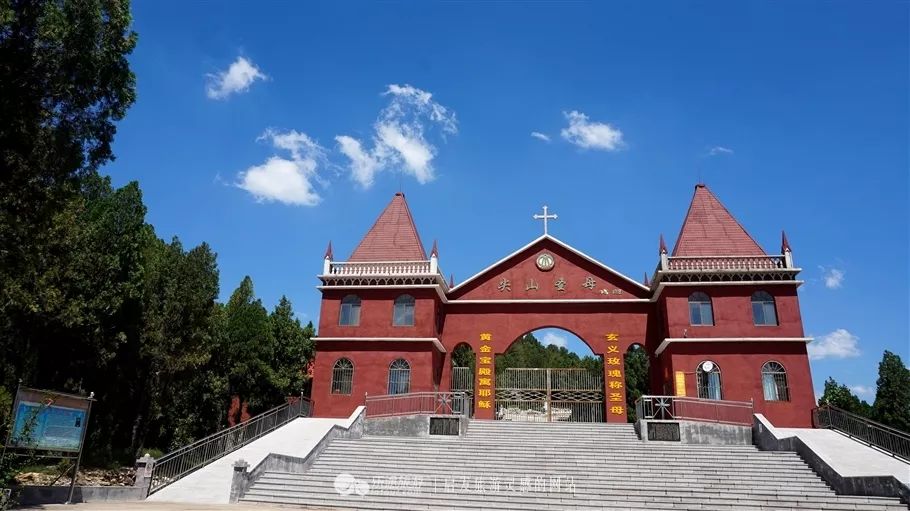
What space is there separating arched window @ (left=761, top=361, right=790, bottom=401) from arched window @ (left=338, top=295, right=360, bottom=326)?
14.0 metres

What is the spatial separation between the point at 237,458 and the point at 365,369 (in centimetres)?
632

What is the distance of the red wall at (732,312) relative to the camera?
19828 mm

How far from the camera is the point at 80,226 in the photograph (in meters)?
17.9

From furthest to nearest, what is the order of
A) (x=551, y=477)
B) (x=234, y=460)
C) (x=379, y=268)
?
1. (x=379, y=268)
2. (x=234, y=460)
3. (x=551, y=477)

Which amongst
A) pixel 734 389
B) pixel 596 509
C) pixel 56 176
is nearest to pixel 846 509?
pixel 596 509

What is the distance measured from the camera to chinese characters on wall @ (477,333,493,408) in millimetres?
21594

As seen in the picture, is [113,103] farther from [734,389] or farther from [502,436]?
[734,389]

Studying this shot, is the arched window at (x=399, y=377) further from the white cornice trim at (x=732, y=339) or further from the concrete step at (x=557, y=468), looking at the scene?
the white cornice trim at (x=732, y=339)

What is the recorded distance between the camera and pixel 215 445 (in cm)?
1666

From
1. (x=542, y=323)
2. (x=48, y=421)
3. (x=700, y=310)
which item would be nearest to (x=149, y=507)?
(x=48, y=421)

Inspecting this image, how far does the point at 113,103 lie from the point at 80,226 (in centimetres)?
662

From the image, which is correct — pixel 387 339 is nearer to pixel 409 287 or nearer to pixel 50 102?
pixel 409 287

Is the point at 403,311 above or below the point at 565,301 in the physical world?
below

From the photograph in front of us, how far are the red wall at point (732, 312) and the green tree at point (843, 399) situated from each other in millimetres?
18935
